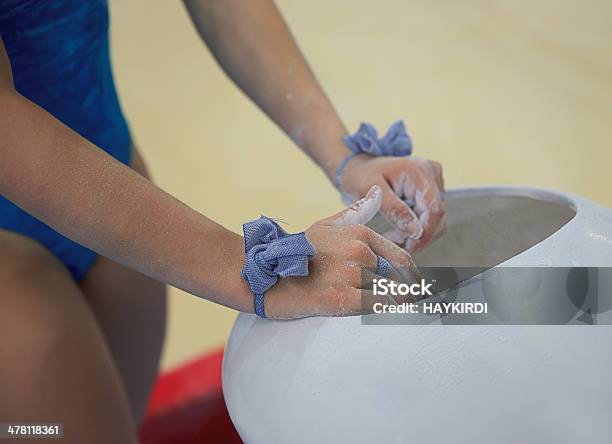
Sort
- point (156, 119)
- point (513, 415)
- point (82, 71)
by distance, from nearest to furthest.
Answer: point (513, 415) < point (82, 71) < point (156, 119)

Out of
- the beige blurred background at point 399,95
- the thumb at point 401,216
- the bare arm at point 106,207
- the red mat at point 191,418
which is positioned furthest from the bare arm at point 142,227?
the red mat at point 191,418

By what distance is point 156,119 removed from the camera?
1.81 m

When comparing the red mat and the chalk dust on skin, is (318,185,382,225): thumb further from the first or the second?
the red mat

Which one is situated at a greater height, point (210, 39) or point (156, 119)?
point (210, 39)

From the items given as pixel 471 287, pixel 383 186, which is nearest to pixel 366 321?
pixel 471 287

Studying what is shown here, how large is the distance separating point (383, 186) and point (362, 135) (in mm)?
79

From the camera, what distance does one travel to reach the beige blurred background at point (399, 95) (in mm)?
1578

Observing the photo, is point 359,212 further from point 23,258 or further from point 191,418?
point 191,418

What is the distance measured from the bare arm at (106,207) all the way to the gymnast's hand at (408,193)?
0.65ft

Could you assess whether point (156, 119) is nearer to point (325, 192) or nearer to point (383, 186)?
point (325, 192)

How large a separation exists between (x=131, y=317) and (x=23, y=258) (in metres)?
0.22

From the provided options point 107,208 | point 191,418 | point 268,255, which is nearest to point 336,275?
point 268,255

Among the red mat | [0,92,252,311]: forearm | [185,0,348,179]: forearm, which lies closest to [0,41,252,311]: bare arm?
[0,92,252,311]: forearm

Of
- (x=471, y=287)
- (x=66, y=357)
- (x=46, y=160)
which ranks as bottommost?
(x=66, y=357)
